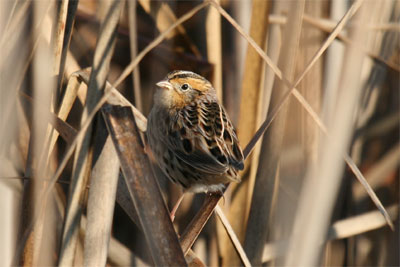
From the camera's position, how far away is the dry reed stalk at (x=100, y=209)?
1.87 meters

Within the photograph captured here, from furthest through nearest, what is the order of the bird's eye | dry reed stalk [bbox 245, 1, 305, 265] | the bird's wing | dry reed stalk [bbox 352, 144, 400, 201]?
dry reed stalk [bbox 352, 144, 400, 201] → the bird's eye → the bird's wing → dry reed stalk [bbox 245, 1, 305, 265]

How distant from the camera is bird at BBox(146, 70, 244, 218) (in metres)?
2.21

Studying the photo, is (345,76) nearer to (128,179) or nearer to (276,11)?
(128,179)

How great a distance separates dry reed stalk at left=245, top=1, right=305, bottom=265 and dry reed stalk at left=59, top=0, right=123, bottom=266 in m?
0.63

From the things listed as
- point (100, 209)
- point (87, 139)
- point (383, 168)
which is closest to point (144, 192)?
point (100, 209)

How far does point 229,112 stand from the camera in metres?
3.18

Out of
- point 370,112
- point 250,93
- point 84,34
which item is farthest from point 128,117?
→ point 370,112

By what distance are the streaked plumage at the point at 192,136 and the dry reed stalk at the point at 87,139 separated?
0.46 meters

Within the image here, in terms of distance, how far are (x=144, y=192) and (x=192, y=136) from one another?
0.72m

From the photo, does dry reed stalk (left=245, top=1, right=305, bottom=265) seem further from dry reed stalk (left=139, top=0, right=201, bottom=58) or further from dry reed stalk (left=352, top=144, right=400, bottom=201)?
dry reed stalk (left=352, top=144, right=400, bottom=201)

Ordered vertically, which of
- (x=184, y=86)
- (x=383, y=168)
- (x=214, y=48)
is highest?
(x=214, y=48)

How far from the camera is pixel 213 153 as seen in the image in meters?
2.23

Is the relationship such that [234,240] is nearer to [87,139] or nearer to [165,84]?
[87,139]

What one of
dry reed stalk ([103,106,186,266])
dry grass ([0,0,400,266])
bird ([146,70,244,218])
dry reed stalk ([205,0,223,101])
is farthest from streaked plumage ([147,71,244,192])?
dry reed stalk ([103,106,186,266])
